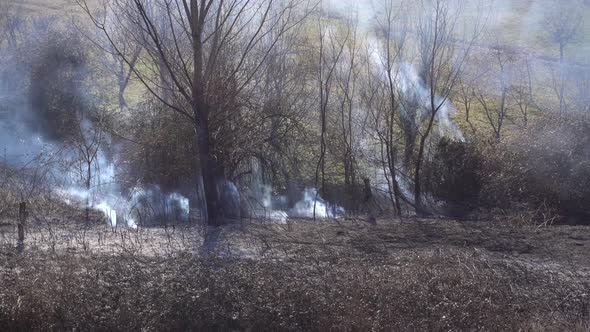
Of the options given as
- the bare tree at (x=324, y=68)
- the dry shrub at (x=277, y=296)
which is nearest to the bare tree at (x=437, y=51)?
the bare tree at (x=324, y=68)

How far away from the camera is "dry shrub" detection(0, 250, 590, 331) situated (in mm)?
6816

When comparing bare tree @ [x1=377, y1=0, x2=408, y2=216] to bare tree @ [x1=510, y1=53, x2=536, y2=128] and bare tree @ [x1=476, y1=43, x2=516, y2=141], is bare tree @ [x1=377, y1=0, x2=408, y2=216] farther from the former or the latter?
bare tree @ [x1=510, y1=53, x2=536, y2=128]

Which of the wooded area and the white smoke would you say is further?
the white smoke

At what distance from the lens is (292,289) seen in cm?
719

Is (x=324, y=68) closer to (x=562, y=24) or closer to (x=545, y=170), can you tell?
(x=545, y=170)

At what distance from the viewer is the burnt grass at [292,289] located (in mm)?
6828

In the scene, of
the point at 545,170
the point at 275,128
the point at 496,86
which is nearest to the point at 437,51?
the point at 545,170

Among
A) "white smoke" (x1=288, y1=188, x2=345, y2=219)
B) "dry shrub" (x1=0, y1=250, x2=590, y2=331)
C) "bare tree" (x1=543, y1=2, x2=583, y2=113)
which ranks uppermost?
"bare tree" (x1=543, y1=2, x2=583, y2=113)

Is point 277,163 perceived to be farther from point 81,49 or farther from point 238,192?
point 81,49

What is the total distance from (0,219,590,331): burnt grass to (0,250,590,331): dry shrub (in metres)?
0.01

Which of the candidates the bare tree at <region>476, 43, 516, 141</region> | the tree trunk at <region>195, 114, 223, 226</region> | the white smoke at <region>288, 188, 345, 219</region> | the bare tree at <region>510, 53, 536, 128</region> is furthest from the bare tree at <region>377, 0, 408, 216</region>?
the tree trunk at <region>195, 114, 223, 226</region>

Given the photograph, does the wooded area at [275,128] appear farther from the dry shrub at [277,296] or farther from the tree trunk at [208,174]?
the dry shrub at [277,296]

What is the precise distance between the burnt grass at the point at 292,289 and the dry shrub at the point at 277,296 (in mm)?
11

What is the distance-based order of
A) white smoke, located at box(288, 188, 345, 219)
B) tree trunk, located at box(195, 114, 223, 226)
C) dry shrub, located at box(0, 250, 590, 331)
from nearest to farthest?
dry shrub, located at box(0, 250, 590, 331) < tree trunk, located at box(195, 114, 223, 226) < white smoke, located at box(288, 188, 345, 219)
